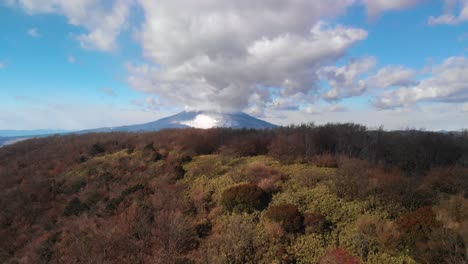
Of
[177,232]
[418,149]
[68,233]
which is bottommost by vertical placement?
[68,233]

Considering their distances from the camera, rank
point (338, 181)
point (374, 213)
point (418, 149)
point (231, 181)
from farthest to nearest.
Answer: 1. point (418, 149)
2. point (231, 181)
3. point (338, 181)
4. point (374, 213)

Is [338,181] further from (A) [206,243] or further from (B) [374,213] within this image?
(A) [206,243]

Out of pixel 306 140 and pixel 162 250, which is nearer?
pixel 162 250

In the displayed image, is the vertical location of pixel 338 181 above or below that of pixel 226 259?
above

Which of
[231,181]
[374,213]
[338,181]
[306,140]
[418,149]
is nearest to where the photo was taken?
[374,213]

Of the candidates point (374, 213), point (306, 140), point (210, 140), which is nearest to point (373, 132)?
point (306, 140)

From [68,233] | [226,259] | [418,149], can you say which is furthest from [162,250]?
[418,149]
